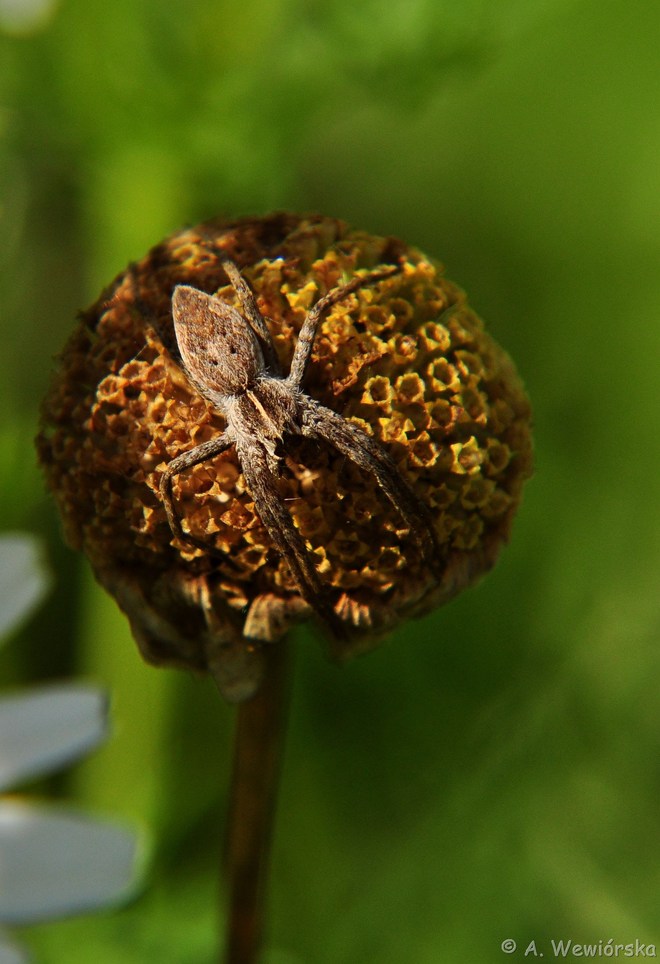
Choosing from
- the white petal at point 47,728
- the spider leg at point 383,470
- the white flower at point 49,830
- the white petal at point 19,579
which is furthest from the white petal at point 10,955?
the spider leg at point 383,470

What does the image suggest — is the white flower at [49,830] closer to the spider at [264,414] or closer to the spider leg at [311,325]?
the spider at [264,414]

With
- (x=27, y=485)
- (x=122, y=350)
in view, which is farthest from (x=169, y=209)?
(x=122, y=350)

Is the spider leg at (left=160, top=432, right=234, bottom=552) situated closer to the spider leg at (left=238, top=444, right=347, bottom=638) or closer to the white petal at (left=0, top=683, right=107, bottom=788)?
the spider leg at (left=238, top=444, right=347, bottom=638)

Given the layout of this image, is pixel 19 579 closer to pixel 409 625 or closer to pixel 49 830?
pixel 49 830

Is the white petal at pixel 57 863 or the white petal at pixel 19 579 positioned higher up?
the white petal at pixel 19 579

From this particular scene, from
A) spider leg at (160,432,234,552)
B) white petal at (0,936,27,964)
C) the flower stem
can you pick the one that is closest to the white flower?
white petal at (0,936,27,964)
